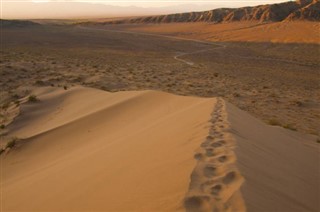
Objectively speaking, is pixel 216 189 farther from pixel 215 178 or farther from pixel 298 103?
pixel 298 103

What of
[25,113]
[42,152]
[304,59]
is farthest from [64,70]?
[304,59]

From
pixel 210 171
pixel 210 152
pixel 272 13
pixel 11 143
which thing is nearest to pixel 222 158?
pixel 210 152

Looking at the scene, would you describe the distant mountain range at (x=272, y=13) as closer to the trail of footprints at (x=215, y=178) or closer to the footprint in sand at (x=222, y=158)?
the trail of footprints at (x=215, y=178)

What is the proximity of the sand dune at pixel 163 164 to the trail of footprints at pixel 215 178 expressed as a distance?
0.01 metres

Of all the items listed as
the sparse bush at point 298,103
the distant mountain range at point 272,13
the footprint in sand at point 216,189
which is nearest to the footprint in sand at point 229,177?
the footprint in sand at point 216,189

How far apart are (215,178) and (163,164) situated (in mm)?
837

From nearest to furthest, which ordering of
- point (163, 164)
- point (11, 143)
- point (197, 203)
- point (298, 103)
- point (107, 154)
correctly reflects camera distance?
point (197, 203)
point (163, 164)
point (107, 154)
point (11, 143)
point (298, 103)

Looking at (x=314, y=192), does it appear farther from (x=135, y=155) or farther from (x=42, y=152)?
(x=42, y=152)

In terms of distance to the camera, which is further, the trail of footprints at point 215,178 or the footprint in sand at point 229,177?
the footprint in sand at point 229,177

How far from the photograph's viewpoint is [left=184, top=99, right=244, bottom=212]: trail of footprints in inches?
131

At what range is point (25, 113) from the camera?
1009 centimetres

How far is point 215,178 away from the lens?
385 centimetres

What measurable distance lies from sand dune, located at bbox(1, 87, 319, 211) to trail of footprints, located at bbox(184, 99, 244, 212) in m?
0.01

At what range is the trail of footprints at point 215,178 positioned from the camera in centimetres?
334
